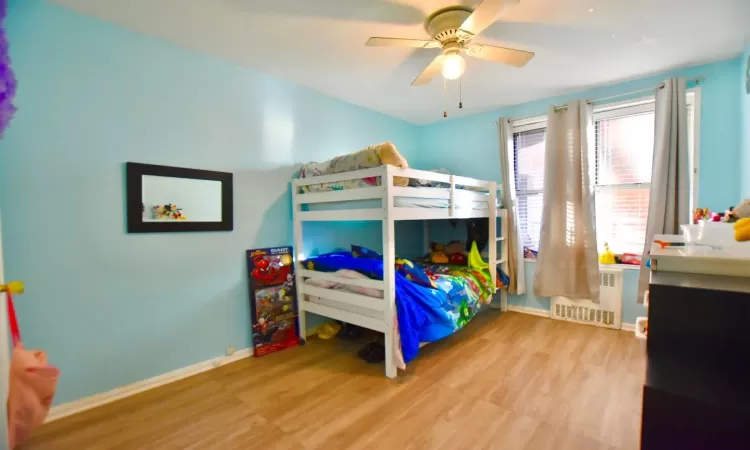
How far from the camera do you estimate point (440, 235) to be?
4285 mm

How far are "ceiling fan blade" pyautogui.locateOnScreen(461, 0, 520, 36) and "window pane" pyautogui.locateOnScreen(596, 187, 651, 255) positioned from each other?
2405mm

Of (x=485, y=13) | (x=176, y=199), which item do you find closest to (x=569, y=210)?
(x=485, y=13)

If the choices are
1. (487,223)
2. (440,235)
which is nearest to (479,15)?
(487,223)

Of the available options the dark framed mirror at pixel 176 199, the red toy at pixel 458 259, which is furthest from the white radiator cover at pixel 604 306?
the dark framed mirror at pixel 176 199

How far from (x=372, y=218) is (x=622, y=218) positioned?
2.53 meters

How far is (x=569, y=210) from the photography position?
3.18 meters

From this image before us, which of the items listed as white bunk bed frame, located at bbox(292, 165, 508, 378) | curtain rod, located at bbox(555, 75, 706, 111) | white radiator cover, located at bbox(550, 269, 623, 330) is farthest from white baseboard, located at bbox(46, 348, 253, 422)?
curtain rod, located at bbox(555, 75, 706, 111)

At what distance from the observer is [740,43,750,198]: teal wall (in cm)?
223

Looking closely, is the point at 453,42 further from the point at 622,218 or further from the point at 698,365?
the point at 622,218

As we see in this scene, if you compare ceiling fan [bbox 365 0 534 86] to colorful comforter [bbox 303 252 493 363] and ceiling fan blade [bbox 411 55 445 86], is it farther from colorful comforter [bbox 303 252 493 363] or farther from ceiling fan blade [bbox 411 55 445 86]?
colorful comforter [bbox 303 252 493 363]

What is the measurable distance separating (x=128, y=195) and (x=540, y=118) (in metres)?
3.70

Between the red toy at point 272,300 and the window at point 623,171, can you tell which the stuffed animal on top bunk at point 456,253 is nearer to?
the window at point 623,171

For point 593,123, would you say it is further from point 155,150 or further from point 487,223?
point 155,150

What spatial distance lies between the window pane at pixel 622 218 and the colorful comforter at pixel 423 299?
55.4 inches
